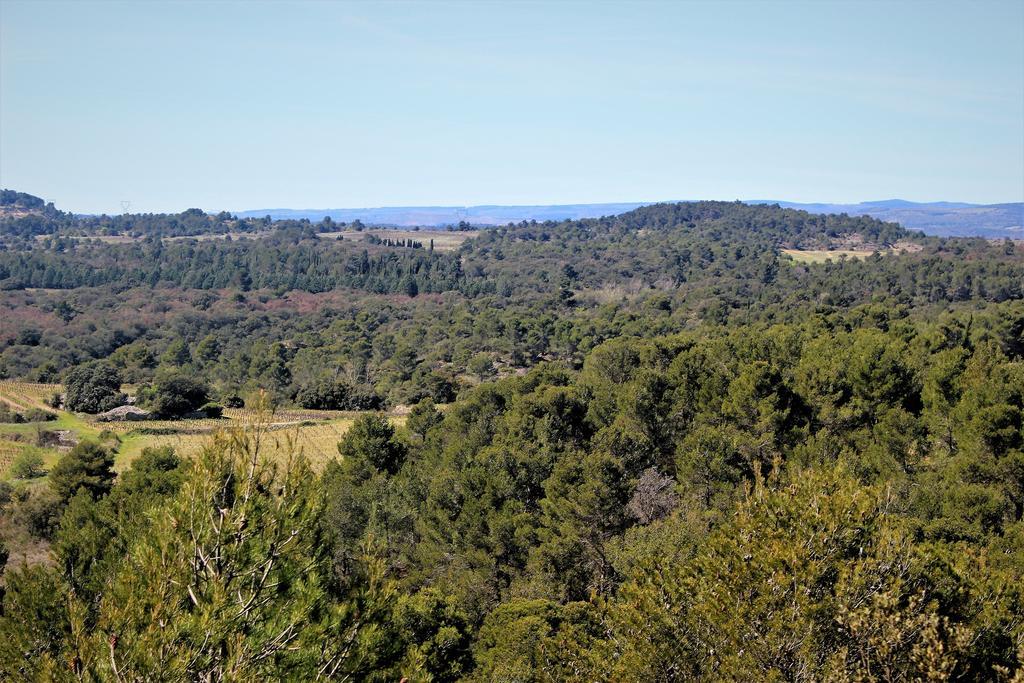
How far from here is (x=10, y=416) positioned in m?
56.8

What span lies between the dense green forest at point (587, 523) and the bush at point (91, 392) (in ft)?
1.34

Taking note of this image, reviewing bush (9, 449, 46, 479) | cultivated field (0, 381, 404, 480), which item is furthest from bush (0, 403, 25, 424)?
bush (9, 449, 46, 479)

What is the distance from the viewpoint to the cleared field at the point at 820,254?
133750 mm

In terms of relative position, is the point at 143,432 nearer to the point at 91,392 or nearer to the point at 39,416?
the point at 39,416

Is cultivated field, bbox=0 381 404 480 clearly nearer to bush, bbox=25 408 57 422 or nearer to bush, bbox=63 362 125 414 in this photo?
bush, bbox=25 408 57 422

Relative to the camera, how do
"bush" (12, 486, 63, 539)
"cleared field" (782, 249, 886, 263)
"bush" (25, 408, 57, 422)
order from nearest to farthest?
1. "bush" (12, 486, 63, 539)
2. "bush" (25, 408, 57, 422)
3. "cleared field" (782, 249, 886, 263)

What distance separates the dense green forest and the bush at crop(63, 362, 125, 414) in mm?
409

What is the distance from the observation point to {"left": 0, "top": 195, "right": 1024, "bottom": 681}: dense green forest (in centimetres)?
807

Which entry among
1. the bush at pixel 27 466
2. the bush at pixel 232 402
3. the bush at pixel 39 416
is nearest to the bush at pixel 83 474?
the bush at pixel 27 466

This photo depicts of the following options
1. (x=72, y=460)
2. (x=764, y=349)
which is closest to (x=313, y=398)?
(x=72, y=460)

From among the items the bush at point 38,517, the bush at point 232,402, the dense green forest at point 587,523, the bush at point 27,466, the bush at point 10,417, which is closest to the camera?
the dense green forest at point 587,523

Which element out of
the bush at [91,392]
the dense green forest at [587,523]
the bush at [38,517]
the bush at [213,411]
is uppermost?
the dense green forest at [587,523]

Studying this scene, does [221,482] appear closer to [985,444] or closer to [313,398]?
[985,444]

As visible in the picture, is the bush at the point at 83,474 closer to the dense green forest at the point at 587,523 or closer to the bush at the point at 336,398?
the dense green forest at the point at 587,523
